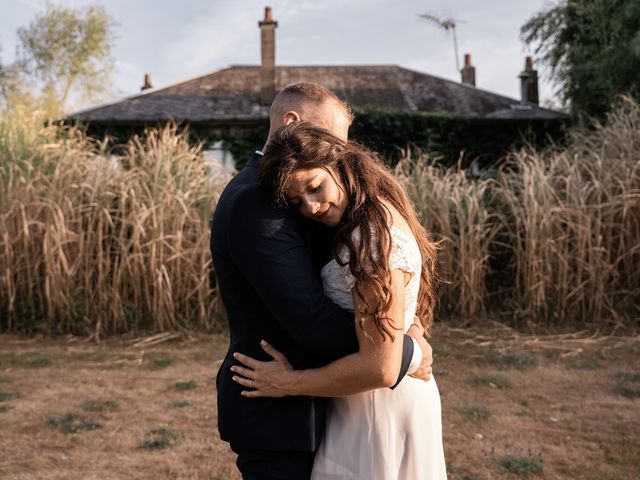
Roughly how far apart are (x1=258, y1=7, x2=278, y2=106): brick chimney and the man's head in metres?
17.2

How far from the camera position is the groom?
55.1 inches

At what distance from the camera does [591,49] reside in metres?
15.7

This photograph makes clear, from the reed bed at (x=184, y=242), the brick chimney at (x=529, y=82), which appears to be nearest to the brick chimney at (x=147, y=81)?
the brick chimney at (x=529, y=82)

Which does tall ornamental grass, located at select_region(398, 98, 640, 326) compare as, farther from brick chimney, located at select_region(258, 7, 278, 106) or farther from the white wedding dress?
brick chimney, located at select_region(258, 7, 278, 106)

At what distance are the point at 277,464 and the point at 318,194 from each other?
705 millimetres

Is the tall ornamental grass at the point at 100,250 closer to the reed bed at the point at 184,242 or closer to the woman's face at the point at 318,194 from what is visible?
the reed bed at the point at 184,242

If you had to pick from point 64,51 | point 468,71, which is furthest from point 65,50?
point 468,71

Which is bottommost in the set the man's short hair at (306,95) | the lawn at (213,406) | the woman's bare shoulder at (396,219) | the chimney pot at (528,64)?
the lawn at (213,406)

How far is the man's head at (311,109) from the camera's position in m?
1.84

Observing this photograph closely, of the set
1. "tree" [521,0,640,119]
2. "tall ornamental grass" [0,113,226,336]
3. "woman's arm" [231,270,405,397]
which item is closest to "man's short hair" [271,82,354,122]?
"woman's arm" [231,270,405,397]

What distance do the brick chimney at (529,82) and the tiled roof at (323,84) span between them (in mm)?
2066

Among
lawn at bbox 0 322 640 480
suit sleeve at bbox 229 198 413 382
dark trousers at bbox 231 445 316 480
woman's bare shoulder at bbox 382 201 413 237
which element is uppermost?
woman's bare shoulder at bbox 382 201 413 237

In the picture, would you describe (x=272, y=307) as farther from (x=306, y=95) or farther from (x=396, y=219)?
(x=306, y=95)

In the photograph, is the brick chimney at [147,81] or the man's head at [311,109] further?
the brick chimney at [147,81]
